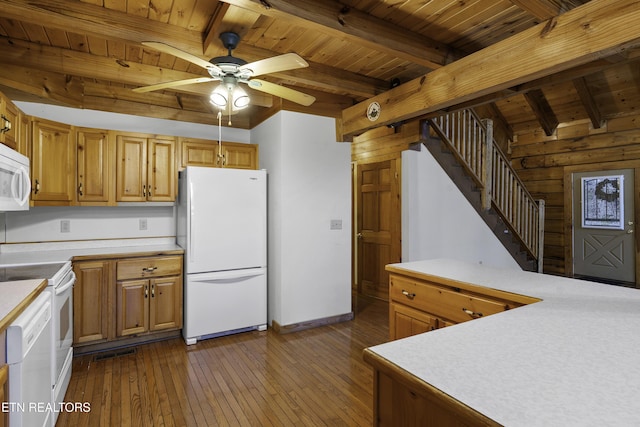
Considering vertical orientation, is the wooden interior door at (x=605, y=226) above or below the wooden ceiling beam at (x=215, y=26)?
below

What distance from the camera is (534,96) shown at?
548 centimetres

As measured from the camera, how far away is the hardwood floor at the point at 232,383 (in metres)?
2.16

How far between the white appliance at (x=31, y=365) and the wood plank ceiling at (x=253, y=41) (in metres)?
1.71

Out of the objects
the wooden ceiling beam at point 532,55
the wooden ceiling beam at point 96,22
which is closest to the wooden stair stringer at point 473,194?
the wooden ceiling beam at point 532,55

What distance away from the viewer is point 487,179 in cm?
449

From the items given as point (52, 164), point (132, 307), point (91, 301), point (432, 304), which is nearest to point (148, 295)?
point (132, 307)

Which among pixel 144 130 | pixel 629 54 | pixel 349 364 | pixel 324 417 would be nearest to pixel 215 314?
pixel 349 364

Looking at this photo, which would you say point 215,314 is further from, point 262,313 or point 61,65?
point 61,65

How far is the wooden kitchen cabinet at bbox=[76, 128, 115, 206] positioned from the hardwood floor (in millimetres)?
1446

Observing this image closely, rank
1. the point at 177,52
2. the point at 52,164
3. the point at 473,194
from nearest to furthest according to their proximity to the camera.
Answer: the point at 177,52 → the point at 52,164 → the point at 473,194

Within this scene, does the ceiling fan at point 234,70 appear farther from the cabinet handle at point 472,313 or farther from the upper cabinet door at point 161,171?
the cabinet handle at point 472,313

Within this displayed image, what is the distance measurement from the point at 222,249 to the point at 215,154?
3.68ft

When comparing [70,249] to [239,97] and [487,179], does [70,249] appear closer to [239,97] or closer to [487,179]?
[239,97]

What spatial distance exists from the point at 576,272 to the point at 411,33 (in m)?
5.43
